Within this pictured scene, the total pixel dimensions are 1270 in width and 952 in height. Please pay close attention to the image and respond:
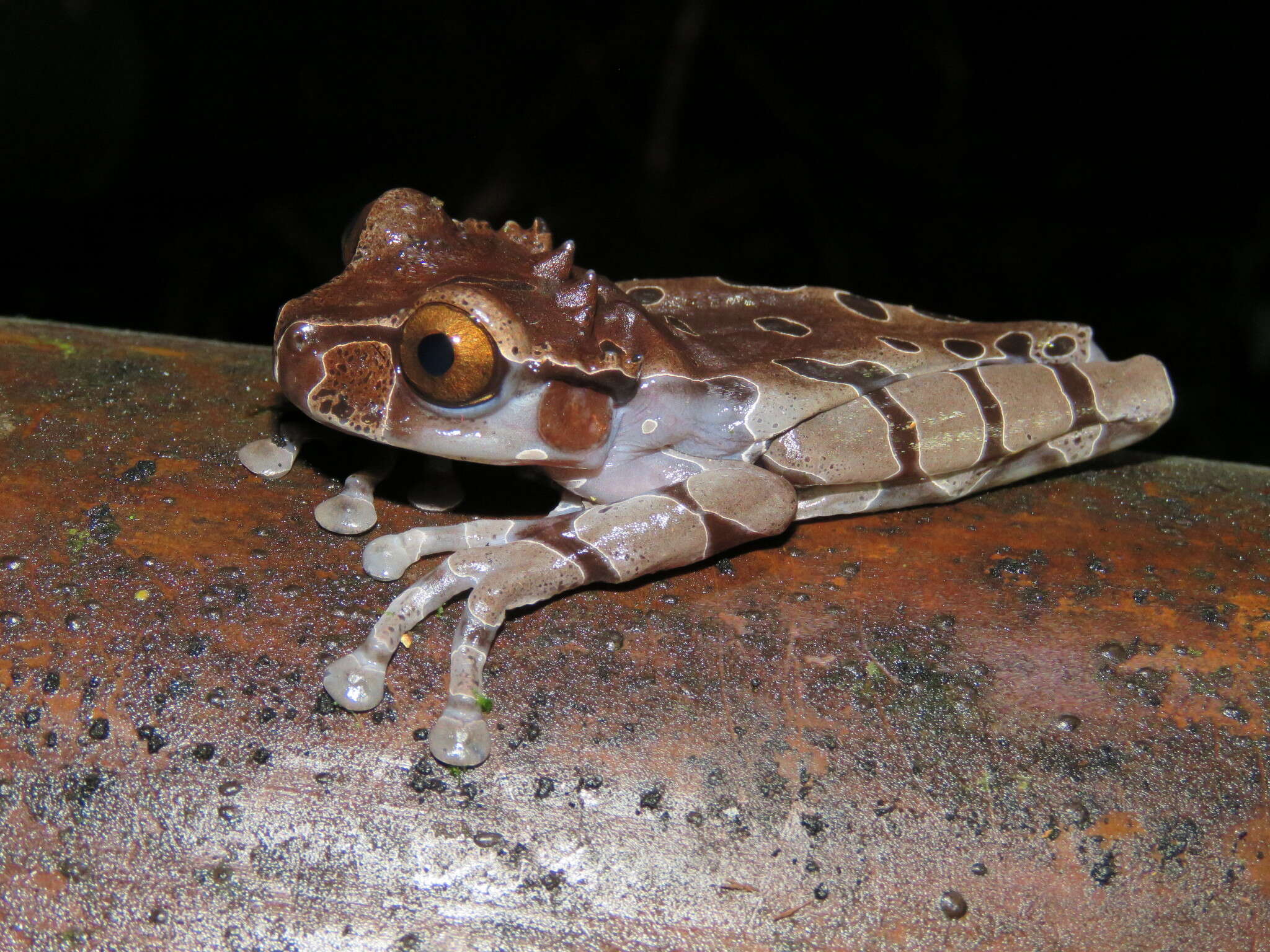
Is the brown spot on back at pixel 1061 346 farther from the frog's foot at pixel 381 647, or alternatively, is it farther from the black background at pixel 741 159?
the black background at pixel 741 159

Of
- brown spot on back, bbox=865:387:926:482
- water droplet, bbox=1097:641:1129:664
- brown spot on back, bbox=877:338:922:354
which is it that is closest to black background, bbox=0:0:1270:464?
brown spot on back, bbox=877:338:922:354

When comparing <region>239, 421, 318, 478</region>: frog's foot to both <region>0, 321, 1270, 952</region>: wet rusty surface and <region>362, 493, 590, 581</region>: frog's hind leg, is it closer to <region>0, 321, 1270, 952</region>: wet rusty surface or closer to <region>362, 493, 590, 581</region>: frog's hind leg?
<region>0, 321, 1270, 952</region>: wet rusty surface

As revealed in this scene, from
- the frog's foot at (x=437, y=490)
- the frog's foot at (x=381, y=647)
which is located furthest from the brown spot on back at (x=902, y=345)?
the frog's foot at (x=381, y=647)

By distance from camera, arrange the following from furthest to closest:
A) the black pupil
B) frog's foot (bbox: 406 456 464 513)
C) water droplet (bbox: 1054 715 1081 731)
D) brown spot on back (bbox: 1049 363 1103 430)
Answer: brown spot on back (bbox: 1049 363 1103 430) → frog's foot (bbox: 406 456 464 513) → the black pupil → water droplet (bbox: 1054 715 1081 731)

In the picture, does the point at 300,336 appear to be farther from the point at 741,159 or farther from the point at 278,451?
the point at 741,159

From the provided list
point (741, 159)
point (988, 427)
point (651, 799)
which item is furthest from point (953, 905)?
point (741, 159)
